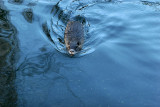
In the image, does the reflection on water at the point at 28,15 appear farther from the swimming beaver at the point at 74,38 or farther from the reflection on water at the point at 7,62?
the swimming beaver at the point at 74,38

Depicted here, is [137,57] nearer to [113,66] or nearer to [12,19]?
[113,66]

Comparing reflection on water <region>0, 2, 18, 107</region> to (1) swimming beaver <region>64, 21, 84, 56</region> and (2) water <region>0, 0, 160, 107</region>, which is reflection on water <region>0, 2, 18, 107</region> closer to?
(2) water <region>0, 0, 160, 107</region>

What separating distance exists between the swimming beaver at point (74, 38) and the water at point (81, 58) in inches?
7.8

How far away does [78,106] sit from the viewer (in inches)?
166

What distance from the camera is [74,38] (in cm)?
612

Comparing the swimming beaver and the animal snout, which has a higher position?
the swimming beaver

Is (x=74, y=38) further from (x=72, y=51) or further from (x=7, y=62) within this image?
(x=7, y=62)

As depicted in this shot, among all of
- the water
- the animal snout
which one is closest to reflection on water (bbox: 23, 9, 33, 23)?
the water

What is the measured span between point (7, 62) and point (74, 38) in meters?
2.10

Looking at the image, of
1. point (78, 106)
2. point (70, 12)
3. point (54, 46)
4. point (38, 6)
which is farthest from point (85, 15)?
point (78, 106)

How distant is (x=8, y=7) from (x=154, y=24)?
18.2 feet

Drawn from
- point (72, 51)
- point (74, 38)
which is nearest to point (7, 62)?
point (72, 51)

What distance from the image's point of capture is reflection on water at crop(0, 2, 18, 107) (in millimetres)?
4258

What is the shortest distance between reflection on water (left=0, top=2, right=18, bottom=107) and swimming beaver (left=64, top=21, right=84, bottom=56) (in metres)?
1.53
